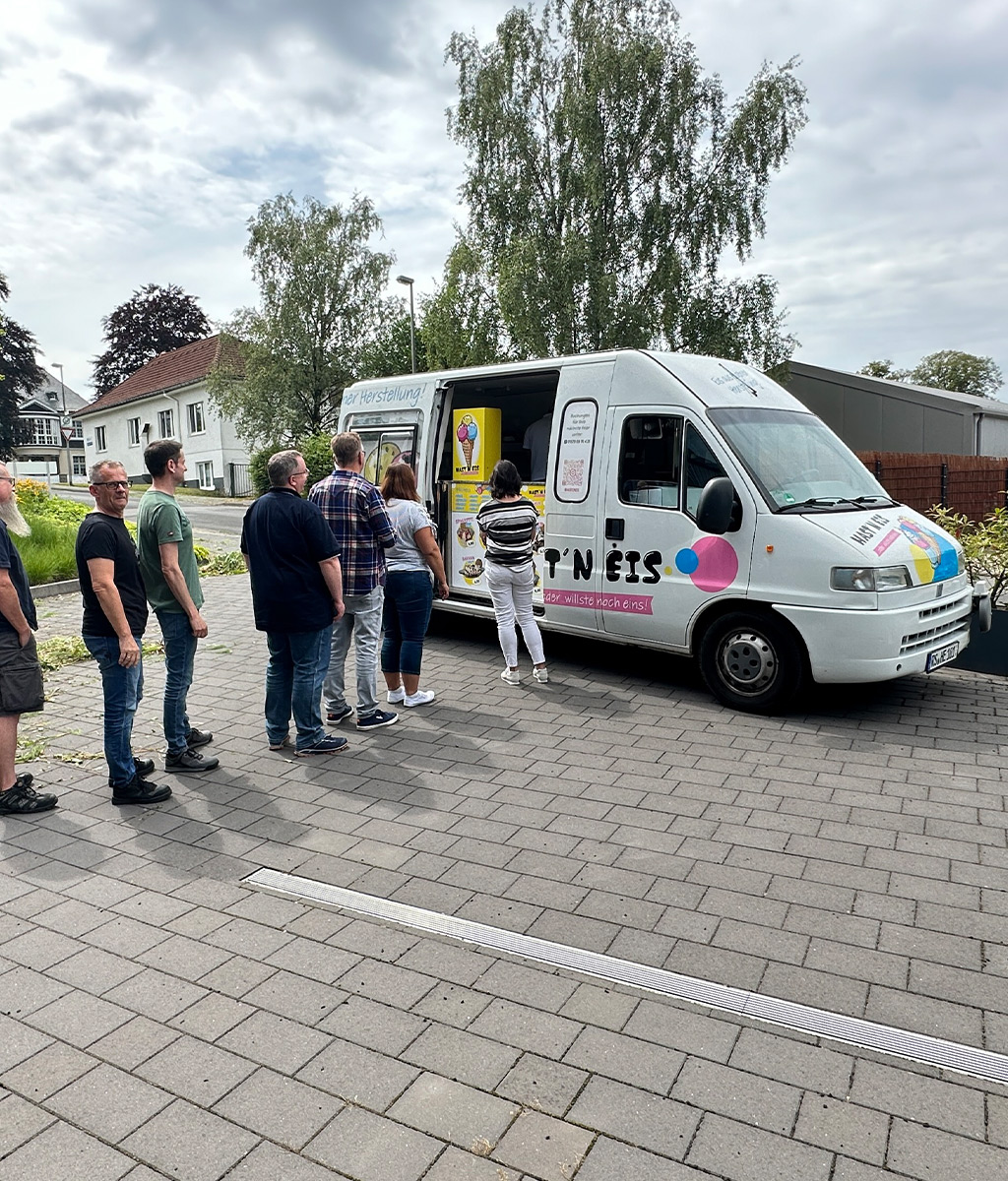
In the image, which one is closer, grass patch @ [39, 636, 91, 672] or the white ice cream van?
the white ice cream van

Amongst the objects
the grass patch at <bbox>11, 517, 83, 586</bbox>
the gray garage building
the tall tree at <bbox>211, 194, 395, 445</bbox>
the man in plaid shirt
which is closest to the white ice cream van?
the man in plaid shirt

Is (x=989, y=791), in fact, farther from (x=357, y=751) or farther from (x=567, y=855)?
(x=357, y=751)

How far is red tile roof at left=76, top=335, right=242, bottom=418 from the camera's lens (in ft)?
148

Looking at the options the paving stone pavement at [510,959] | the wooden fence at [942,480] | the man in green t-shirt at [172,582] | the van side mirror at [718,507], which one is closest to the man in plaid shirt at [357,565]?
the paving stone pavement at [510,959]

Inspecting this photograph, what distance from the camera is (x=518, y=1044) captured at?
9.43 feet

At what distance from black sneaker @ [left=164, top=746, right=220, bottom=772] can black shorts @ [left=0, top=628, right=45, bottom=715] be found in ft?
3.15

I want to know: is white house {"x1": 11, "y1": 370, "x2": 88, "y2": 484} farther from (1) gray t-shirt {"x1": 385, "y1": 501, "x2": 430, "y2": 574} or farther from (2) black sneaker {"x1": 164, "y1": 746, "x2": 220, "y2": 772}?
(2) black sneaker {"x1": 164, "y1": 746, "x2": 220, "y2": 772}

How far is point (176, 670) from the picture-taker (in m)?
5.40

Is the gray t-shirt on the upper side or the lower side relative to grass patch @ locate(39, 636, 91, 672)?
upper

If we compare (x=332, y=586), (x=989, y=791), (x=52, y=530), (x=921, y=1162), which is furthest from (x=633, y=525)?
(x=52, y=530)

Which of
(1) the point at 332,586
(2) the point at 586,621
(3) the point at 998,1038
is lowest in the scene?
(3) the point at 998,1038

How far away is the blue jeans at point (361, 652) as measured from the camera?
6379 mm

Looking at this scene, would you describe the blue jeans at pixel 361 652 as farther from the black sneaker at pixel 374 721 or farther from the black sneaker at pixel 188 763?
the black sneaker at pixel 188 763

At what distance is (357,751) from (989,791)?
3.77m
